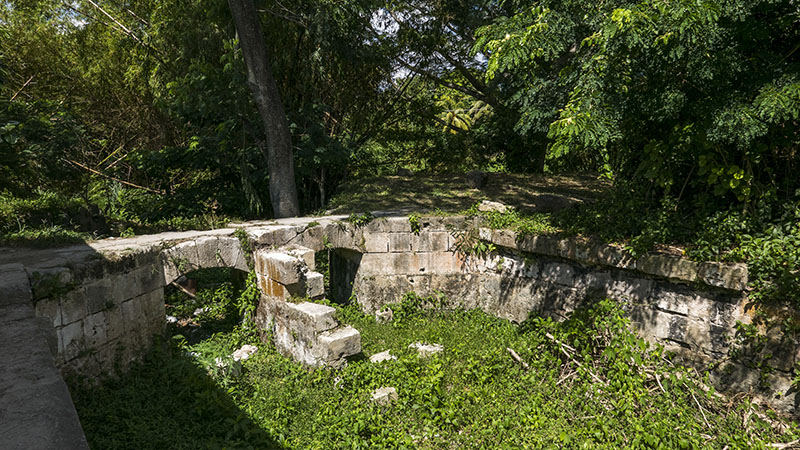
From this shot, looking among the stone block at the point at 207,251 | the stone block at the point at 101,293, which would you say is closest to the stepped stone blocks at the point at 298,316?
the stone block at the point at 207,251

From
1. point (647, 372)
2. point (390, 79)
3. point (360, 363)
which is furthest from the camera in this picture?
point (390, 79)

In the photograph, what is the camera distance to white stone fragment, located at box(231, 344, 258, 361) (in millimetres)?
5805

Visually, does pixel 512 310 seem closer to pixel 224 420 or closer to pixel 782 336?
pixel 782 336

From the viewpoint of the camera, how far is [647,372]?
4.78m

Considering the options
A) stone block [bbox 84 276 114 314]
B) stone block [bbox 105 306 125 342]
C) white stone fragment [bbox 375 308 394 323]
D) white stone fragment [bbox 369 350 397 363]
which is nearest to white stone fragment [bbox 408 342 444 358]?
white stone fragment [bbox 369 350 397 363]

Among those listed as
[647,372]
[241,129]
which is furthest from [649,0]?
[241,129]

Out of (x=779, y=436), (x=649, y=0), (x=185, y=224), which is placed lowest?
(x=779, y=436)

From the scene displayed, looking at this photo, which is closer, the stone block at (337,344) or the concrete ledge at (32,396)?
the concrete ledge at (32,396)

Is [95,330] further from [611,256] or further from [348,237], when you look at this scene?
[611,256]

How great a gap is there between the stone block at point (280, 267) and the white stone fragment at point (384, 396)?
1772mm

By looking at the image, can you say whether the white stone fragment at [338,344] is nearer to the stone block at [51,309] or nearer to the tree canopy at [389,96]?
the stone block at [51,309]

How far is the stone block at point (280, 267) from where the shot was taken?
5660 millimetres

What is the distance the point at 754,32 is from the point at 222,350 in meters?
6.77

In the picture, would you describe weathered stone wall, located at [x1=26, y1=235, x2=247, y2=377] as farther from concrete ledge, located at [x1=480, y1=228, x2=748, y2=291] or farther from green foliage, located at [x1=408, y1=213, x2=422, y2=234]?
concrete ledge, located at [x1=480, y1=228, x2=748, y2=291]
